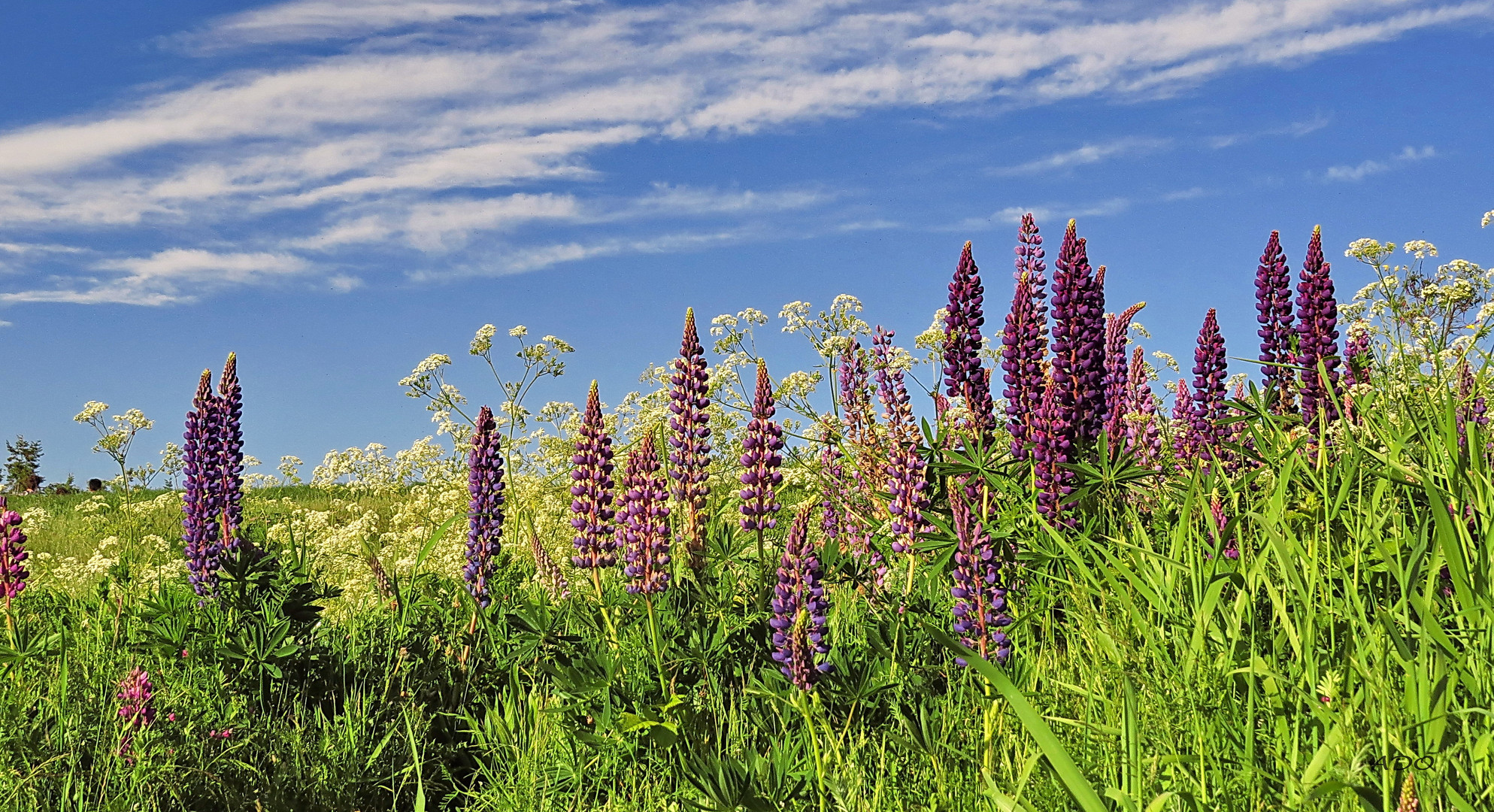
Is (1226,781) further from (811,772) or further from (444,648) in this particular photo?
(444,648)

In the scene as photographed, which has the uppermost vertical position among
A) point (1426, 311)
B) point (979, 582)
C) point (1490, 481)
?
point (1426, 311)

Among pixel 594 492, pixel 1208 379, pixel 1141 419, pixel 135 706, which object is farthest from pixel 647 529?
pixel 1208 379

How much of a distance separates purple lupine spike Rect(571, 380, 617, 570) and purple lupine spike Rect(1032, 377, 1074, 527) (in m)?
1.81

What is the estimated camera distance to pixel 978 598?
304 centimetres

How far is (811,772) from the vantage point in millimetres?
2822

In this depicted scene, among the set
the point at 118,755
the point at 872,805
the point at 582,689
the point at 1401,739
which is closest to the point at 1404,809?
the point at 1401,739

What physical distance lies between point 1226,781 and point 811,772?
1045 millimetres

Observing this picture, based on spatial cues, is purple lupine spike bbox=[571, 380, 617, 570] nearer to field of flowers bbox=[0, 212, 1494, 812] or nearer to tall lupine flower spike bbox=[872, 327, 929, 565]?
field of flowers bbox=[0, 212, 1494, 812]

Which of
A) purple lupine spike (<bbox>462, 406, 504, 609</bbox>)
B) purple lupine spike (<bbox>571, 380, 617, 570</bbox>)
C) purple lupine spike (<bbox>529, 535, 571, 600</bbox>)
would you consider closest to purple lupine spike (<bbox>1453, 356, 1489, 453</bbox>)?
purple lupine spike (<bbox>571, 380, 617, 570</bbox>)

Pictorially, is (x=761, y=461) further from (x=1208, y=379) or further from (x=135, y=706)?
(x=1208, y=379)

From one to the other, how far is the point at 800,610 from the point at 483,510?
2.09m

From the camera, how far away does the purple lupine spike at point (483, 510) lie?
4.60 meters

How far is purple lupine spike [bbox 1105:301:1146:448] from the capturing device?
5.25m

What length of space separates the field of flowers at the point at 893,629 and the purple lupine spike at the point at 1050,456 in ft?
0.05
